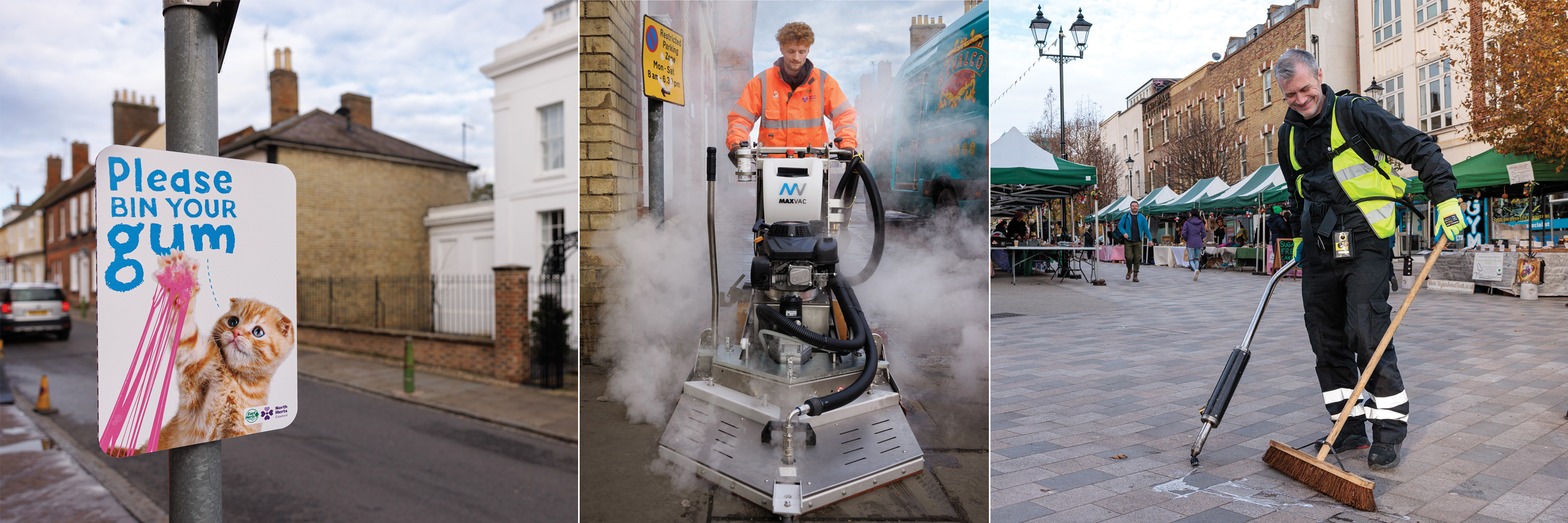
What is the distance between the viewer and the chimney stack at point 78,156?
35812 millimetres

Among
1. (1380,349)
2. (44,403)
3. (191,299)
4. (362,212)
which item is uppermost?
(362,212)

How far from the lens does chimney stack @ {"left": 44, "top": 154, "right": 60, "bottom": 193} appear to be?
3916 cm

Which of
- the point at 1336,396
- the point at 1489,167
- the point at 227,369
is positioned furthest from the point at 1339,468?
the point at 227,369

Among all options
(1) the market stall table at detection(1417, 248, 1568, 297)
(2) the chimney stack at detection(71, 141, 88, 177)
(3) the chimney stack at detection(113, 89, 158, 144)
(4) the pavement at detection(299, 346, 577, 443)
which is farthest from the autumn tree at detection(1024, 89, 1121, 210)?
(2) the chimney stack at detection(71, 141, 88, 177)

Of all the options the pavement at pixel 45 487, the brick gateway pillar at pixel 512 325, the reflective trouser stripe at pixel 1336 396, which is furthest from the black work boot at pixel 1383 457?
the brick gateway pillar at pixel 512 325

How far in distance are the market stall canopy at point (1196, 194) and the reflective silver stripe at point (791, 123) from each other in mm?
→ 2634

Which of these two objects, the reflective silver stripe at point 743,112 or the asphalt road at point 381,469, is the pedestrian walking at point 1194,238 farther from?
the asphalt road at point 381,469

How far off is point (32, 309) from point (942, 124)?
24515mm

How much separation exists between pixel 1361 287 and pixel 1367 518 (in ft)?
2.89

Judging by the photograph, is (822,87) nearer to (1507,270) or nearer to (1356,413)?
(1356,413)

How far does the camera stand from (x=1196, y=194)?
362 centimetres

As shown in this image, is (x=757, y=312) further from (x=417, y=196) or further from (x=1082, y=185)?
(x=417, y=196)

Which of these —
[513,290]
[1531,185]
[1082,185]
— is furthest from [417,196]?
[1531,185]

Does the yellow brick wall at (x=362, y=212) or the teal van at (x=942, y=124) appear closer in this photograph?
the teal van at (x=942, y=124)
